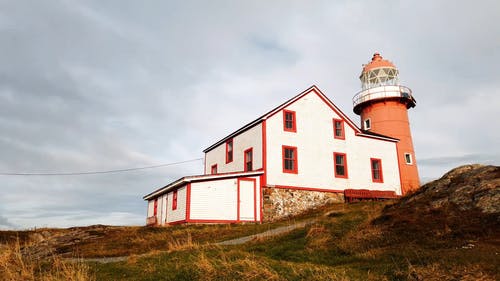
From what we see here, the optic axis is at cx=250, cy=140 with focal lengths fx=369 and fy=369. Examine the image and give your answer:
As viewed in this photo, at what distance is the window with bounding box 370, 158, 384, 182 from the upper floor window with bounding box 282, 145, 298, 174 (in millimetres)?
7617

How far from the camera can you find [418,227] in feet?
33.4

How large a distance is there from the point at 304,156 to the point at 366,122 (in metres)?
11.3

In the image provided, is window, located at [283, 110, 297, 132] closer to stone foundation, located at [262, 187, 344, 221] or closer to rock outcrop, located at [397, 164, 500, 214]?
stone foundation, located at [262, 187, 344, 221]

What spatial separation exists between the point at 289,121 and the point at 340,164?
5.50 meters

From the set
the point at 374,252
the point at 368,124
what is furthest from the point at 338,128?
the point at 374,252

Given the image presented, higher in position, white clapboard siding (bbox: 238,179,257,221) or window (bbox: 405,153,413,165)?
window (bbox: 405,153,413,165)

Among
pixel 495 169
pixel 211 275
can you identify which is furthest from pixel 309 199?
pixel 211 275

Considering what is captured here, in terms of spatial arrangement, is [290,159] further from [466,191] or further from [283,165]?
[466,191]

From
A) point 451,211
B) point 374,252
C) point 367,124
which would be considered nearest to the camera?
point 374,252

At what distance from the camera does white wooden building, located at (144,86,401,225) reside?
2438 centimetres

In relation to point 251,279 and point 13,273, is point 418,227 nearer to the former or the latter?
point 251,279

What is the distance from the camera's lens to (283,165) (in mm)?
26688

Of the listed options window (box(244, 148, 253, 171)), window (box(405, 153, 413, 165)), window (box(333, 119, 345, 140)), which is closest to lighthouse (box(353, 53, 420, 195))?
window (box(405, 153, 413, 165))

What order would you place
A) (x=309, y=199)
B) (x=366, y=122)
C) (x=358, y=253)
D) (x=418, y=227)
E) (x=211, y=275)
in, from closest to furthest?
1. (x=211, y=275)
2. (x=358, y=253)
3. (x=418, y=227)
4. (x=309, y=199)
5. (x=366, y=122)
